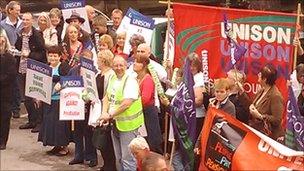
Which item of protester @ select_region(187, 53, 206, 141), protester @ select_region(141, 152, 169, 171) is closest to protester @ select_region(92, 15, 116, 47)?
protester @ select_region(187, 53, 206, 141)

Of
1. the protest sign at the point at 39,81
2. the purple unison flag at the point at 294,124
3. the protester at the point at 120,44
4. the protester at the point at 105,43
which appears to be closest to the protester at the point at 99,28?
the protester at the point at 120,44

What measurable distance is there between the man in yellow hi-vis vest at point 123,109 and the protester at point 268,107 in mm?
1393

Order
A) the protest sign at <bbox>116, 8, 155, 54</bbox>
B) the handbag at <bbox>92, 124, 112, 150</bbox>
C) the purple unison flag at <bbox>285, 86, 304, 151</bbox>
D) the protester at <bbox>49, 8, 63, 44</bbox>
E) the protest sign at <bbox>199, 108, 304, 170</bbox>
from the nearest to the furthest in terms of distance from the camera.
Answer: the protest sign at <bbox>199, 108, 304, 170</bbox> < the purple unison flag at <bbox>285, 86, 304, 151</bbox> < the handbag at <bbox>92, 124, 112, 150</bbox> < the protest sign at <bbox>116, 8, 155, 54</bbox> < the protester at <bbox>49, 8, 63, 44</bbox>

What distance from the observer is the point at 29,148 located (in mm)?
10148

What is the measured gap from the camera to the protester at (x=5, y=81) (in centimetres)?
938

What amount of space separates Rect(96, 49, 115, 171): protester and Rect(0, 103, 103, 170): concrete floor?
0.46 meters

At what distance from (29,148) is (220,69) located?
292 centimetres

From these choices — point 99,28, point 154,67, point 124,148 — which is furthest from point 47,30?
point 124,148

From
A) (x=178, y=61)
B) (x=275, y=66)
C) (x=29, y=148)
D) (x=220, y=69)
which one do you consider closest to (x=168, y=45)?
(x=178, y=61)

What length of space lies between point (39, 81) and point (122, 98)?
1760 millimetres

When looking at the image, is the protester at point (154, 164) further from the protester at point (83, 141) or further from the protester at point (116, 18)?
the protester at point (116, 18)

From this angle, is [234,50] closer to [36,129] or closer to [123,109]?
[123,109]

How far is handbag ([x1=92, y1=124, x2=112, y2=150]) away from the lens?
870 cm

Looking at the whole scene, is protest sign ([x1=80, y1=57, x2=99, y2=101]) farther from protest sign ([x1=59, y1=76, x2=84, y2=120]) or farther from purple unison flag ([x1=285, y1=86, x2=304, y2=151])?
purple unison flag ([x1=285, y1=86, x2=304, y2=151])
